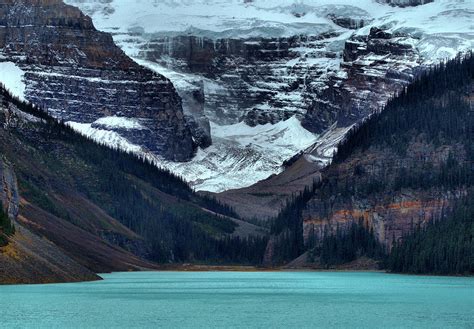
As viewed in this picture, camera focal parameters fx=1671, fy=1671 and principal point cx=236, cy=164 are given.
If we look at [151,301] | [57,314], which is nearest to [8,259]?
[151,301]

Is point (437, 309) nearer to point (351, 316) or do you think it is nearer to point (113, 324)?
point (351, 316)

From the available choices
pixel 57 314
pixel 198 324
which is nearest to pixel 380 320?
pixel 198 324

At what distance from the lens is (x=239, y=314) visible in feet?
550

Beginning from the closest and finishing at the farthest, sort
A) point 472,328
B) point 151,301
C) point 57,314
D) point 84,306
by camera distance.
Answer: point 472,328 < point 57,314 < point 84,306 < point 151,301

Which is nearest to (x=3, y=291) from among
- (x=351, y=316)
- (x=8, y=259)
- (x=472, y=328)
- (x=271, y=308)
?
(x=8, y=259)

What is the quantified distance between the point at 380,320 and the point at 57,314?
31.4 metres

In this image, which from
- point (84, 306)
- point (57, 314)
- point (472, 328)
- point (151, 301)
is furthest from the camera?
point (151, 301)

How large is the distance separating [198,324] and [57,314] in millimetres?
15744

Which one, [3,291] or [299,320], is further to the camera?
[3,291]

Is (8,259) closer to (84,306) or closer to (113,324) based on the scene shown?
(84,306)

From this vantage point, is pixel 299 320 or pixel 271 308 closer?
pixel 299 320

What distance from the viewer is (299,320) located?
6334 inches

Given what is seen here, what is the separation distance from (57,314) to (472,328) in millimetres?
40407

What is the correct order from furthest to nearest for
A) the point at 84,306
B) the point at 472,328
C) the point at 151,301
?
the point at 151,301 < the point at 84,306 < the point at 472,328
